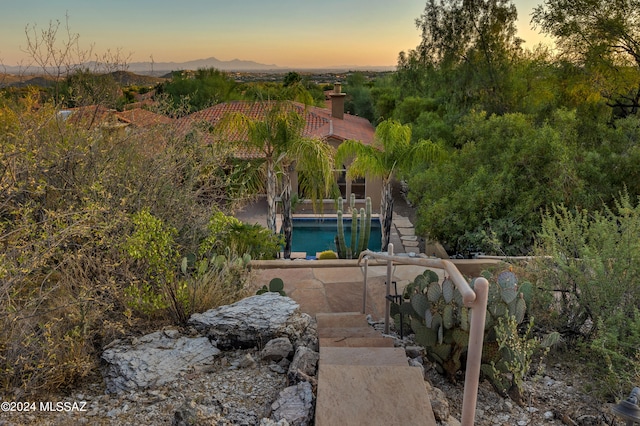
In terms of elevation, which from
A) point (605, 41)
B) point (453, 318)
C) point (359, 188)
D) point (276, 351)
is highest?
point (605, 41)

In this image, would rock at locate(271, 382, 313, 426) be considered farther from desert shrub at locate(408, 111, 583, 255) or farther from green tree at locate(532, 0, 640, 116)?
green tree at locate(532, 0, 640, 116)

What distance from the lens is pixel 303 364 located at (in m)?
3.49

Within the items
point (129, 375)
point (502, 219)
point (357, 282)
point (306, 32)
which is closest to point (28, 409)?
point (129, 375)

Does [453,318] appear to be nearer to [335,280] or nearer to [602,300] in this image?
[602,300]

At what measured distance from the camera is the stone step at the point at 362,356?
3.46 m

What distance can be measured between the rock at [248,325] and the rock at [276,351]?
221 mm

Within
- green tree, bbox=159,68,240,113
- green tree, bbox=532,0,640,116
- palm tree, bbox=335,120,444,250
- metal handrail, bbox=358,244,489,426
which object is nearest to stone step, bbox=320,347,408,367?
metal handrail, bbox=358,244,489,426

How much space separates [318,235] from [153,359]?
45.6 ft

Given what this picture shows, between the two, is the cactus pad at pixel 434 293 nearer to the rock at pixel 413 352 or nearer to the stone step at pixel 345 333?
the rock at pixel 413 352

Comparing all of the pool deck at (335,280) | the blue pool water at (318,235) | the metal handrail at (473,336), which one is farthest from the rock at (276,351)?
the blue pool water at (318,235)

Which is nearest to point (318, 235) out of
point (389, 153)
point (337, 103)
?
point (389, 153)

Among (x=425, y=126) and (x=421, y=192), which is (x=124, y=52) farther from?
(x=425, y=126)

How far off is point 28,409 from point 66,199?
288 centimetres

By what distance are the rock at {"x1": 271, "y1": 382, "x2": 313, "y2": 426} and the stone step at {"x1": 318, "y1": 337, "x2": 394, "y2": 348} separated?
0.90 metres
